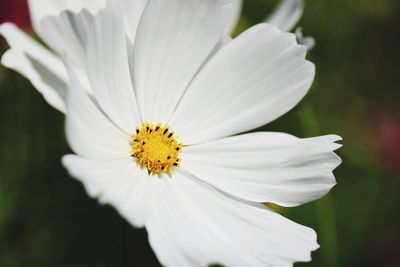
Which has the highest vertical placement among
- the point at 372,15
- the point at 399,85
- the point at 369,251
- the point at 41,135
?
the point at 372,15

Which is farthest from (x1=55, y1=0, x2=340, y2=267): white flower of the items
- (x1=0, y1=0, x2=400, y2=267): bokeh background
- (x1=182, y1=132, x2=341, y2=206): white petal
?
(x1=0, y1=0, x2=400, y2=267): bokeh background

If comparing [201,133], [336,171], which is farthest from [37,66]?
[336,171]

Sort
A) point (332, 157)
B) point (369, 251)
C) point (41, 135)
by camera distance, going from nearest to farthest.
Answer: point (332, 157)
point (41, 135)
point (369, 251)

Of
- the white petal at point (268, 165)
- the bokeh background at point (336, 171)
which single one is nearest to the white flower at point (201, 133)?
the white petal at point (268, 165)

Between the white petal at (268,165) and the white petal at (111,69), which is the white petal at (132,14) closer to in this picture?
the white petal at (111,69)

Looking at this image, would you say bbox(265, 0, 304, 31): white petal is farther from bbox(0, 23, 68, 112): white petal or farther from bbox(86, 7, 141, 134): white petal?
bbox(0, 23, 68, 112): white petal

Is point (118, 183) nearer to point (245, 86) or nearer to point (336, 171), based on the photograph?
point (245, 86)

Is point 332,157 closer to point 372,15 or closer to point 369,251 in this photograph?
point 369,251

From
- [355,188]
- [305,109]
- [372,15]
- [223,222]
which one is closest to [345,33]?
[372,15]
